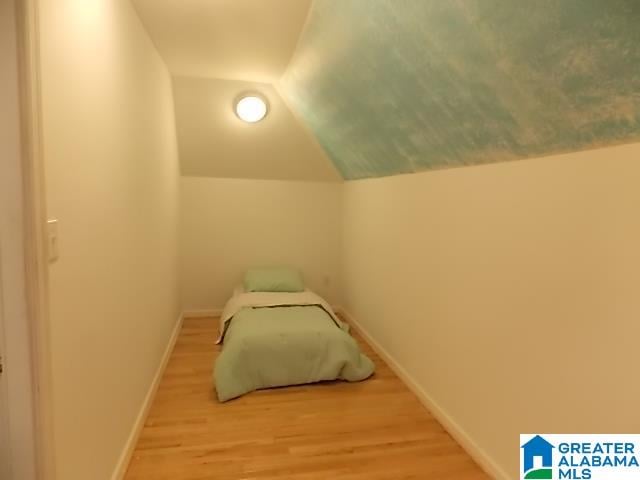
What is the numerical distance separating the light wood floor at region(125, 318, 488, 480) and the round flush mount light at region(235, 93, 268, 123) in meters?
2.17

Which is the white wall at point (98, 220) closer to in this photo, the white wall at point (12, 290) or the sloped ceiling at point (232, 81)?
the white wall at point (12, 290)

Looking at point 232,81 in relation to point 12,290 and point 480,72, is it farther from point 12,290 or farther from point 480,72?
point 12,290

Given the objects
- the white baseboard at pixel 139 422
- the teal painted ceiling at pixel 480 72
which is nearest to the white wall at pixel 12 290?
the white baseboard at pixel 139 422

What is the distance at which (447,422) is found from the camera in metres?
2.37

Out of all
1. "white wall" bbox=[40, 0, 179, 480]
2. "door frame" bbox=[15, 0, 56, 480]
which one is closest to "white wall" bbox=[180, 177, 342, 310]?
"white wall" bbox=[40, 0, 179, 480]

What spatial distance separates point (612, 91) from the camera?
1235mm

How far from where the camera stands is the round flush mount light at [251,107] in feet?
11.9

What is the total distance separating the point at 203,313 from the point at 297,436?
2.41 metres

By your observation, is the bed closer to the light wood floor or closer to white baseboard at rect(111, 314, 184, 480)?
the light wood floor

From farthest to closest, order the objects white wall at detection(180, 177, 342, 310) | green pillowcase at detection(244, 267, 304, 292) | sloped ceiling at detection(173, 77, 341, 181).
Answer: white wall at detection(180, 177, 342, 310) < green pillowcase at detection(244, 267, 304, 292) < sloped ceiling at detection(173, 77, 341, 181)

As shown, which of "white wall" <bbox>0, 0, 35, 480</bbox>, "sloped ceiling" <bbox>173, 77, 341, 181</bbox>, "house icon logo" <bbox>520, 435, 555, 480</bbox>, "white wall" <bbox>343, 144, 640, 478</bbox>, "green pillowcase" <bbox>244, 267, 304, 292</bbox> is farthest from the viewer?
"green pillowcase" <bbox>244, 267, 304, 292</bbox>

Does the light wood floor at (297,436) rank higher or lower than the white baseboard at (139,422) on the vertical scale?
lower

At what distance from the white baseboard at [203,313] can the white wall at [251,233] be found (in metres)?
0.03

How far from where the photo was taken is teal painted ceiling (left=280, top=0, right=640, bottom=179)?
1.18m
